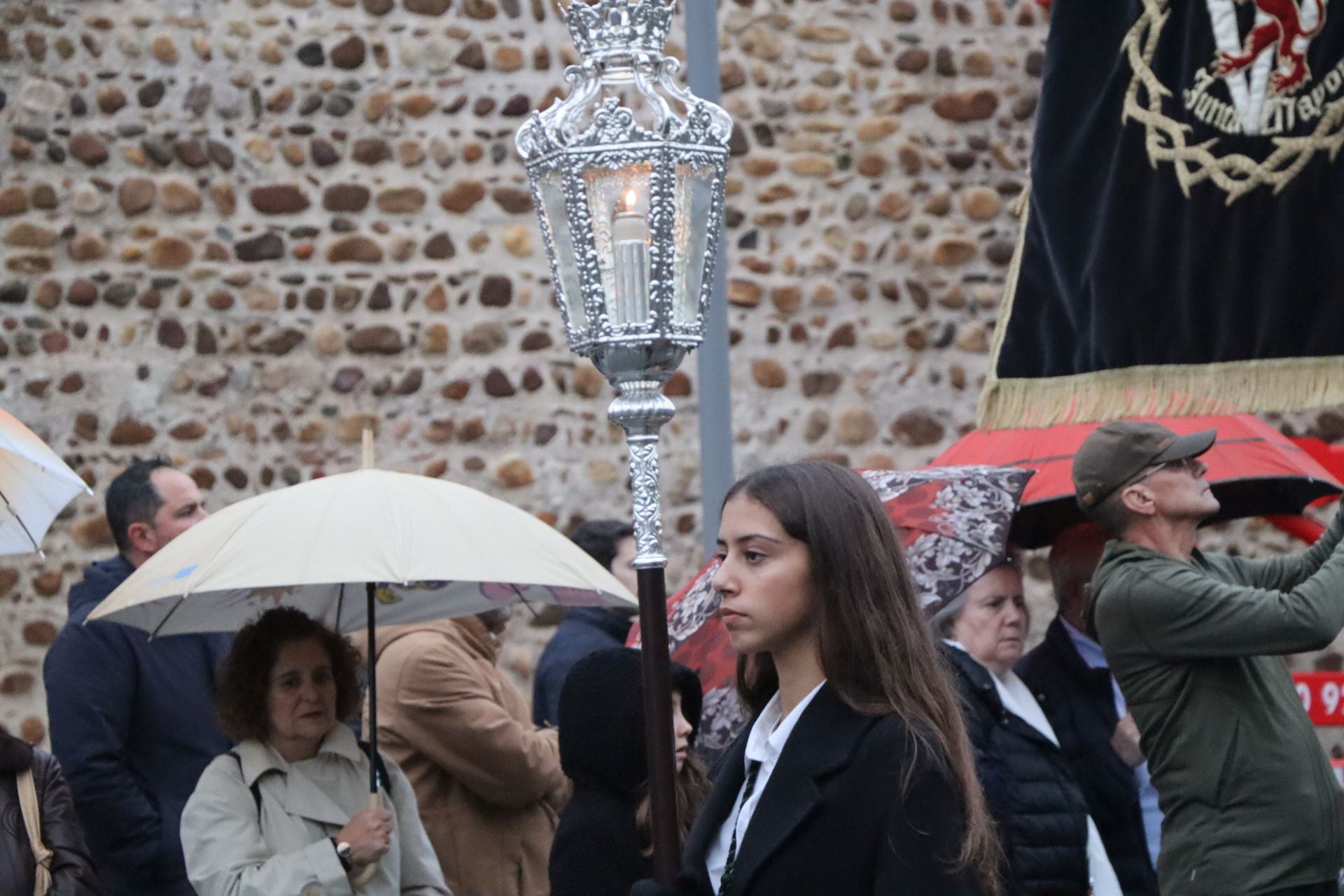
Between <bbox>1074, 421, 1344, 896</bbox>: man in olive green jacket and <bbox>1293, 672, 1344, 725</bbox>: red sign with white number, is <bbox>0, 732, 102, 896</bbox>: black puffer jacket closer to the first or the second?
<bbox>1074, 421, 1344, 896</bbox>: man in olive green jacket

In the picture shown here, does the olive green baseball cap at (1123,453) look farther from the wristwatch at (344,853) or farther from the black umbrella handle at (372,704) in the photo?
the wristwatch at (344,853)

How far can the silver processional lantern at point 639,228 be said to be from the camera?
2.61 metres

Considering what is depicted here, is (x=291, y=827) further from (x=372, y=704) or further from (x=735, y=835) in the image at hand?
(x=735, y=835)

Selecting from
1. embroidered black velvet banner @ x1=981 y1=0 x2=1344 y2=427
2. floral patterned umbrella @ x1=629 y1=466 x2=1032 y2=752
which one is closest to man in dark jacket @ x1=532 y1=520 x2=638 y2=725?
floral patterned umbrella @ x1=629 y1=466 x2=1032 y2=752

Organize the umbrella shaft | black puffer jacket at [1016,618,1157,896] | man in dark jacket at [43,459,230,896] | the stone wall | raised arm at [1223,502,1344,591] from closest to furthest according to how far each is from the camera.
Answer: the umbrella shaft
raised arm at [1223,502,1344,591]
man in dark jacket at [43,459,230,896]
black puffer jacket at [1016,618,1157,896]
the stone wall

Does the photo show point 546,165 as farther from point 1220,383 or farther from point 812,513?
point 1220,383

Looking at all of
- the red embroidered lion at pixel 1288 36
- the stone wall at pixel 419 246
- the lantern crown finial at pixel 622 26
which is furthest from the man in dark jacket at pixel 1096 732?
the stone wall at pixel 419 246

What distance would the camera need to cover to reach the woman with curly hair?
12.7 ft

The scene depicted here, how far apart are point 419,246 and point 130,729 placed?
11.5ft

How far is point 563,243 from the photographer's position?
8.71 feet

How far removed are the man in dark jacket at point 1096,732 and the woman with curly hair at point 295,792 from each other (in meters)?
1.75

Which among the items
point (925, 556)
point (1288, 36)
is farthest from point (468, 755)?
point (1288, 36)

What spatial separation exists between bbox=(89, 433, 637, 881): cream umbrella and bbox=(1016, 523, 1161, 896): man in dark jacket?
1.36 m

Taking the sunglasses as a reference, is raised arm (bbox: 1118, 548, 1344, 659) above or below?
below
